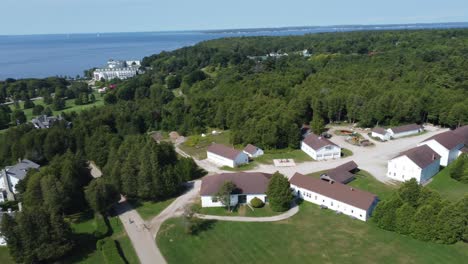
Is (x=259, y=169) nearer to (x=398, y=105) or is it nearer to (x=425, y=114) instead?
(x=398, y=105)

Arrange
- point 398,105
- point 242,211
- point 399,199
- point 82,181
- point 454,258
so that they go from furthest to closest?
1. point 398,105
2. point 82,181
3. point 242,211
4. point 399,199
5. point 454,258

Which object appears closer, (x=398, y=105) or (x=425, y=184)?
(x=425, y=184)

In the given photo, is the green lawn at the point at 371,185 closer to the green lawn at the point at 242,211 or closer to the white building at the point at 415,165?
the white building at the point at 415,165

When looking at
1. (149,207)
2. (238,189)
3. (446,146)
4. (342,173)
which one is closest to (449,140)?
(446,146)

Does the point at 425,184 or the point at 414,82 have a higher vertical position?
the point at 414,82

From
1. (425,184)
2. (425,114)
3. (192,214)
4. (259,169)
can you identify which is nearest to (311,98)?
(425,114)

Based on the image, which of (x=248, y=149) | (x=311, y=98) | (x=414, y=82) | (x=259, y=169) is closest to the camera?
(x=259, y=169)
